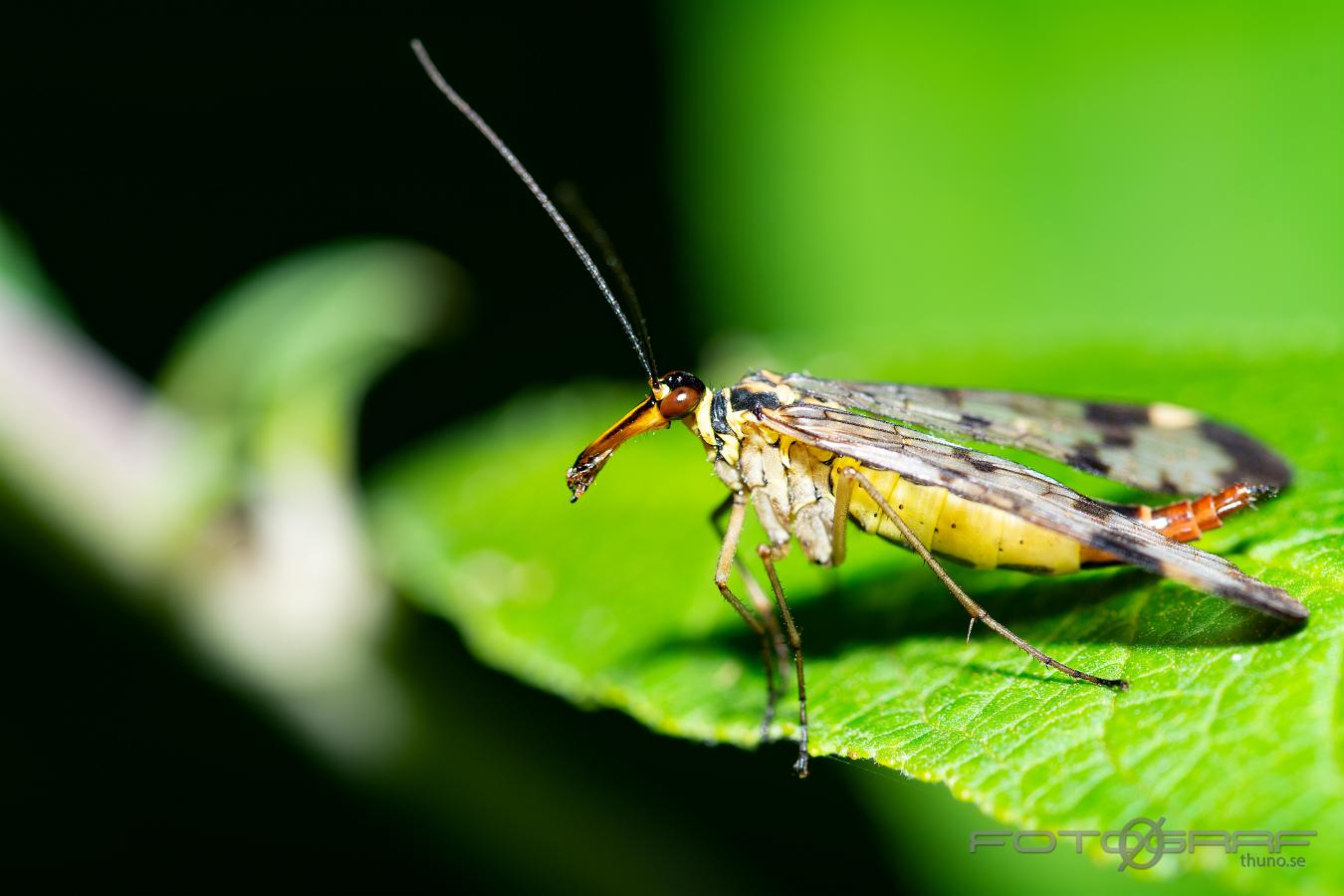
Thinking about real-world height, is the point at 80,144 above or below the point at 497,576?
above

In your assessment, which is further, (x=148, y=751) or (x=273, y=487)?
(x=148, y=751)

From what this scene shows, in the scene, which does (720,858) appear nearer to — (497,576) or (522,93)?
(497,576)

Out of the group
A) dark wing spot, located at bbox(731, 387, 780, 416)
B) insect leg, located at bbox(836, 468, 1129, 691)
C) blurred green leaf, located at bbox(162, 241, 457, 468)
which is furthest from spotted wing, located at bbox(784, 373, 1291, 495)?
blurred green leaf, located at bbox(162, 241, 457, 468)

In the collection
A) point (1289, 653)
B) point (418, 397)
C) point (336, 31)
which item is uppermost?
point (336, 31)

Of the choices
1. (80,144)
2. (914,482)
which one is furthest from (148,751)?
(80,144)

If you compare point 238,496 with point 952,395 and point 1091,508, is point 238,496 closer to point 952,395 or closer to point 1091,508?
point 952,395

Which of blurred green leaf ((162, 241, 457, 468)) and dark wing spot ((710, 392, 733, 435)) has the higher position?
blurred green leaf ((162, 241, 457, 468))

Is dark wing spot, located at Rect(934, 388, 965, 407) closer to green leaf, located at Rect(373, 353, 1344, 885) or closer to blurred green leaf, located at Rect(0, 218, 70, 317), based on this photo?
green leaf, located at Rect(373, 353, 1344, 885)
